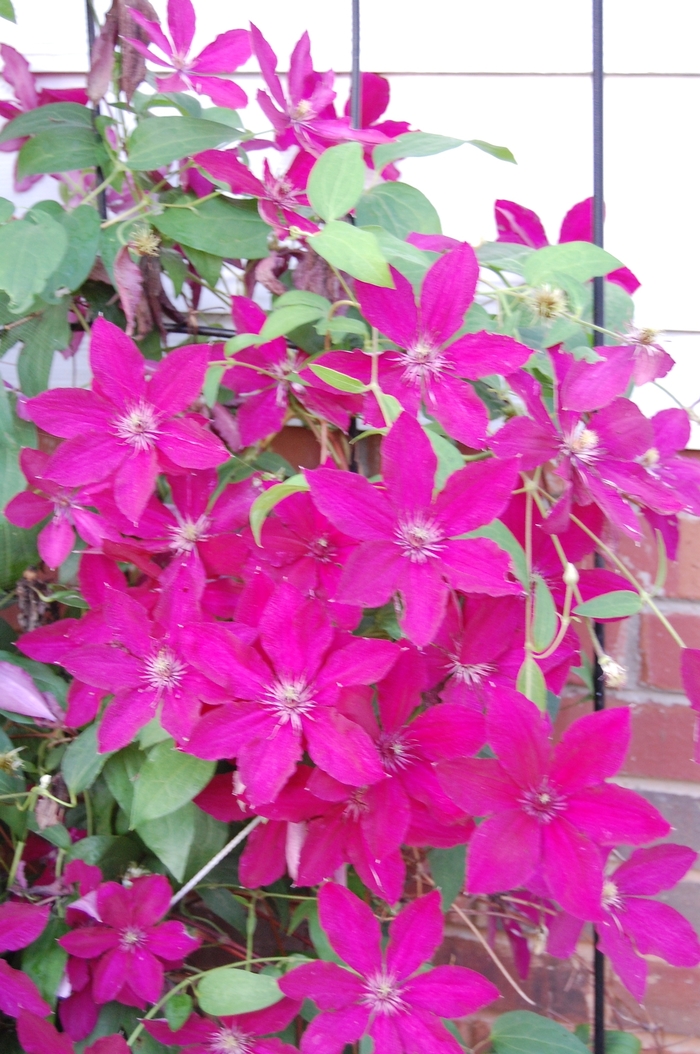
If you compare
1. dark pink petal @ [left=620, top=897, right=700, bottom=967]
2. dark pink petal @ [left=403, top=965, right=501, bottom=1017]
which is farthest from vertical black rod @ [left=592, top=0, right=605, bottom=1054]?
dark pink petal @ [left=403, top=965, right=501, bottom=1017]

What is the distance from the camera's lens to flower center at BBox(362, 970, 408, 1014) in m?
0.47

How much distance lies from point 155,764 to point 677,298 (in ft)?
2.23

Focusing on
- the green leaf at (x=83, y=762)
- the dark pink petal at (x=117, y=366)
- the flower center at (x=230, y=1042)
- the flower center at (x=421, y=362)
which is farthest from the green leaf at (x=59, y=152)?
the flower center at (x=230, y=1042)

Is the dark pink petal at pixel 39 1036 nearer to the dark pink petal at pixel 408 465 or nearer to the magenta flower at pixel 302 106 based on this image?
the dark pink petal at pixel 408 465

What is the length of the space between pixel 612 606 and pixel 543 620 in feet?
0.13

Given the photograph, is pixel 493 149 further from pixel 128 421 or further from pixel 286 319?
pixel 128 421

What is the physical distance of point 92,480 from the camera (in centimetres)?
47

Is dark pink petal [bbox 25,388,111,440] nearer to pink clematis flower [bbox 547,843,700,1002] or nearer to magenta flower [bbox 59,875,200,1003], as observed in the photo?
magenta flower [bbox 59,875,200,1003]

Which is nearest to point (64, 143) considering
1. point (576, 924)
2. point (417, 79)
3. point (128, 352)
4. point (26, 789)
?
point (128, 352)

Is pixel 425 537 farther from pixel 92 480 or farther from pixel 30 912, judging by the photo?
pixel 30 912

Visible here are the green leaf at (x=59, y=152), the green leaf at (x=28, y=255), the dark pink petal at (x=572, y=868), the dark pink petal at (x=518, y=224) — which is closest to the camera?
the dark pink petal at (x=572, y=868)

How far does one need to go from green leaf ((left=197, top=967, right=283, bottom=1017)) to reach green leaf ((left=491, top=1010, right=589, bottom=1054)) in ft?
0.67

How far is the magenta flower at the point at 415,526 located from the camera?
39 centimetres

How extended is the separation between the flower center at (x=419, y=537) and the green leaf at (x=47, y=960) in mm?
416
